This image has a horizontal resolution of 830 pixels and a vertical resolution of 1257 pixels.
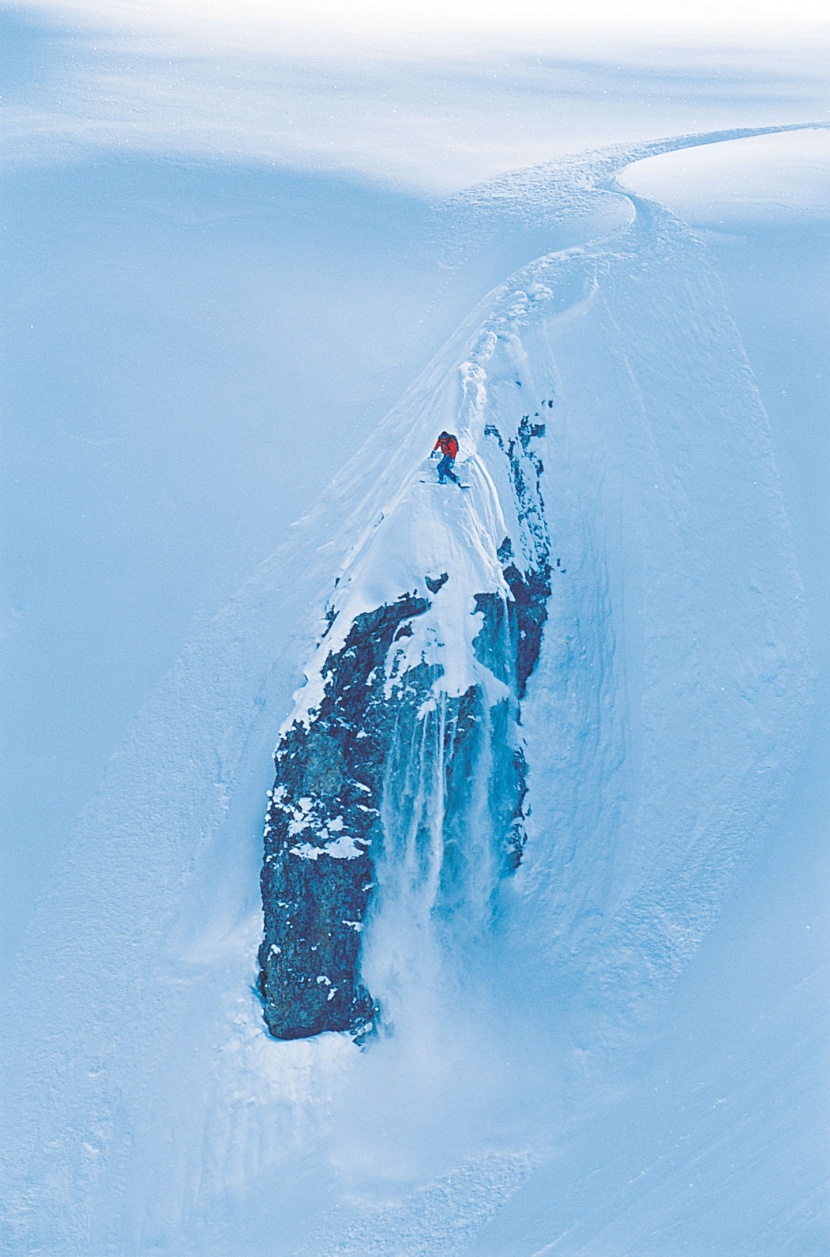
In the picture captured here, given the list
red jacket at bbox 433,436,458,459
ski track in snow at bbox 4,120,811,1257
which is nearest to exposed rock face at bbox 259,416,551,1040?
ski track in snow at bbox 4,120,811,1257

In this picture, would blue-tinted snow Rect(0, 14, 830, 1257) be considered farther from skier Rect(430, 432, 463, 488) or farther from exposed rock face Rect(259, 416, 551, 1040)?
skier Rect(430, 432, 463, 488)

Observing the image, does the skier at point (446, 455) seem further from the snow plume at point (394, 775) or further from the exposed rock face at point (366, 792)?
the exposed rock face at point (366, 792)

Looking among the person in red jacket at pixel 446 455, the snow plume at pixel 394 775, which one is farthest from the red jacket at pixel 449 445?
the snow plume at pixel 394 775

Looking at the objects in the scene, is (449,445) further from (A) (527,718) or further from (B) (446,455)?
(A) (527,718)

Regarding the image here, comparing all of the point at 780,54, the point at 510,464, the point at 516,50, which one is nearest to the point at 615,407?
the point at 510,464

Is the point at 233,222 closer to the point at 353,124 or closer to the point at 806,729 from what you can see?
the point at 353,124

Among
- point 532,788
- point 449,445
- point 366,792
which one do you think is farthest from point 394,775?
point 449,445

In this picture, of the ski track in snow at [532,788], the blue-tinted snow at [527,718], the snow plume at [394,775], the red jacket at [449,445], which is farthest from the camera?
the red jacket at [449,445]
